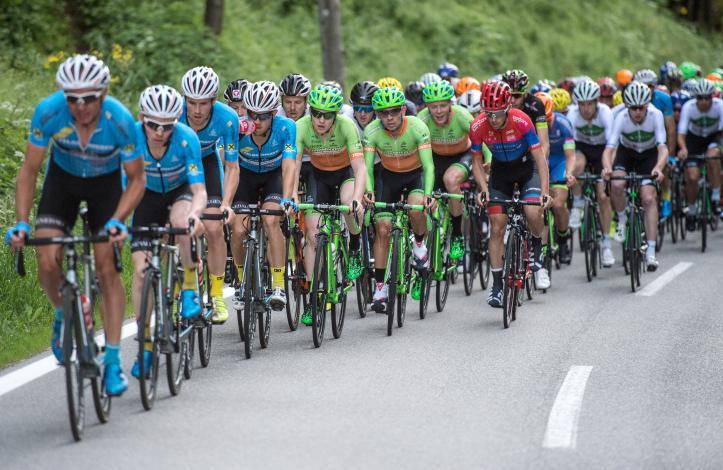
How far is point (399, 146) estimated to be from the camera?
37.6 feet

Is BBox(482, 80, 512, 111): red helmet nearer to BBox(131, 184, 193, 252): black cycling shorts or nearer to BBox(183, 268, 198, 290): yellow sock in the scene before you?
BBox(131, 184, 193, 252): black cycling shorts

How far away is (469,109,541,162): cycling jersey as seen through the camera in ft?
38.0

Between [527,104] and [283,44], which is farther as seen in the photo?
[283,44]

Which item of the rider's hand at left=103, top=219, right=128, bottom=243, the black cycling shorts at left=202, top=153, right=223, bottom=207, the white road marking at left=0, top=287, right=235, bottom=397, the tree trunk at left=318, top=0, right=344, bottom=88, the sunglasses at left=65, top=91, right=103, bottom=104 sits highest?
the tree trunk at left=318, top=0, right=344, bottom=88

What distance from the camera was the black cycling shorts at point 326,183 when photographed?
37.0ft

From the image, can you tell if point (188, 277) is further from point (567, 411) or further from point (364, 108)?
point (364, 108)

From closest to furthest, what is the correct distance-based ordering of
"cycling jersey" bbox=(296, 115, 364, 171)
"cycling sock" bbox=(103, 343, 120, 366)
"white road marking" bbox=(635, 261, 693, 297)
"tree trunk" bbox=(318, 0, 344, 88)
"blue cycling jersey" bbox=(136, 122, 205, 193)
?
"cycling sock" bbox=(103, 343, 120, 366) < "blue cycling jersey" bbox=(136, 122, 205, 193) < "cycling jersey" bbox=(296, 115, 364, 171) < "white road marking" bbox=(635, 261, 693, 297) < "tree trunk" bbox=(318, 0, 344, 88)

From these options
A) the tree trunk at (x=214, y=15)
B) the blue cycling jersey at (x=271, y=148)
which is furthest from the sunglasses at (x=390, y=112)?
the tree trunk at (x=214, y=15)

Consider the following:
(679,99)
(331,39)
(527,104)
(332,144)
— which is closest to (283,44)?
(331,39)

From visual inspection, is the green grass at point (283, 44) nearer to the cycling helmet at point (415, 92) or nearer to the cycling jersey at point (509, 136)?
the cycling jersey at point (509, 136)

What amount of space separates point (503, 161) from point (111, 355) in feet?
17.9

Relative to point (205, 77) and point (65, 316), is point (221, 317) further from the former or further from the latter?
point (65, 316)

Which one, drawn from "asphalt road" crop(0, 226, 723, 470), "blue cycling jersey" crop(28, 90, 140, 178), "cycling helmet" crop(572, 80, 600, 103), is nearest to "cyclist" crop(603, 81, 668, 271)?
"cycling helmet" crop(572, 80, 600, 103)

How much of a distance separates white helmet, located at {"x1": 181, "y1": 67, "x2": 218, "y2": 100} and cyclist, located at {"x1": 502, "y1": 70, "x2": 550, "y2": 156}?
440 centimetres
